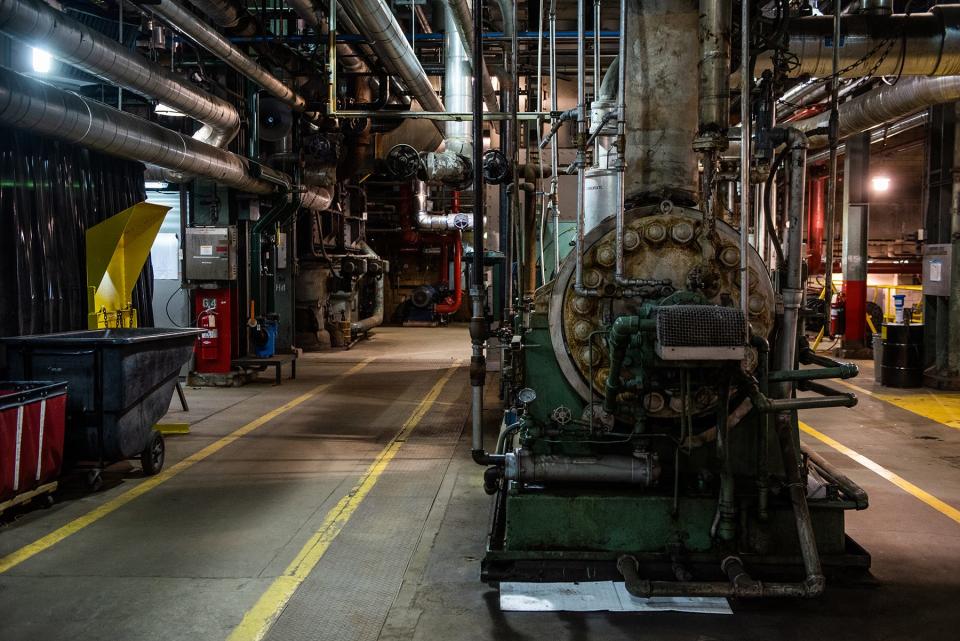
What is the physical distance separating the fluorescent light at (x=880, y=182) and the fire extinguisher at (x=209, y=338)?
18573 mm

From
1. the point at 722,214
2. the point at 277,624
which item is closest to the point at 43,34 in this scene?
the point at 277,624

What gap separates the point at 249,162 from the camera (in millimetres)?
10328

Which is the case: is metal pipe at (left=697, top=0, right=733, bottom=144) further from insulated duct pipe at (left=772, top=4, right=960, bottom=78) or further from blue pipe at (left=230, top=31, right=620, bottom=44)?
blue pipe at (left=230, top=31, right=620, bottom=44)

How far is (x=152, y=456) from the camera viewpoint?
6246mm

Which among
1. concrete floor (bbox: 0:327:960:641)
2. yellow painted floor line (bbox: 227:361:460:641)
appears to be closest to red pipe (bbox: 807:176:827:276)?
concrete floor (bbox: 0:327:960:641)

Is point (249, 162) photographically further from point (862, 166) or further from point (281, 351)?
point (862, 166)

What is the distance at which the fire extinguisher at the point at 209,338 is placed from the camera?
35.1 ft

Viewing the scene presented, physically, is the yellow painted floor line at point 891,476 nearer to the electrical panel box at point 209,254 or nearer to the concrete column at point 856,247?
the concrete column at point 856,247

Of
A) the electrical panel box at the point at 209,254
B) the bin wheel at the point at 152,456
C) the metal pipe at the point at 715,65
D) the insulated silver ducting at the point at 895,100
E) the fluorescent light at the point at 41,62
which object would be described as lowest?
the bin wheel at the point at 152,456

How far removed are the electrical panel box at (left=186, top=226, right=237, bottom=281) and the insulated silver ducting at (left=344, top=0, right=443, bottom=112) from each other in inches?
136

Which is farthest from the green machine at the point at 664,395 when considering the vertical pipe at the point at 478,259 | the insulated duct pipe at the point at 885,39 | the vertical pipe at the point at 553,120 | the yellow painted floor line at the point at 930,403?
the yellow painted floor line at the point at 930,403

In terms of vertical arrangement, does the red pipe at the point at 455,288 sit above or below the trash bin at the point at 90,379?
above

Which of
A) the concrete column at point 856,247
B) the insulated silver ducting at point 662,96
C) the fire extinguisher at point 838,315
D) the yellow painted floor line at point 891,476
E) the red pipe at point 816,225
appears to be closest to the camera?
the insulated silver ducting at point 662,96

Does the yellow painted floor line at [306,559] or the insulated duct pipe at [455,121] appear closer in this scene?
the yellow painted floor line at [306,559]
